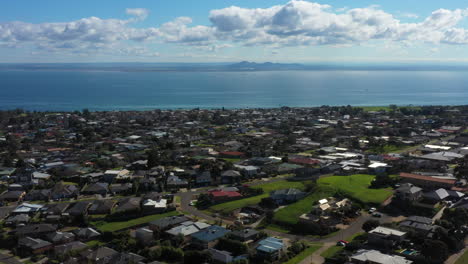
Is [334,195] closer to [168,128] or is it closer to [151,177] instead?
[151,177]

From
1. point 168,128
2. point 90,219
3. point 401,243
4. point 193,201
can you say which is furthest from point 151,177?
point 168,128

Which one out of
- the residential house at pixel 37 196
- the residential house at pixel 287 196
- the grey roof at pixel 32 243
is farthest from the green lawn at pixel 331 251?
the residential house at pixel 37 196

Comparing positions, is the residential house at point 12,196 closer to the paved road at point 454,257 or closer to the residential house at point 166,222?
the residential house at point 166,222

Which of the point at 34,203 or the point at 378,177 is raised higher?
the point at 378,177

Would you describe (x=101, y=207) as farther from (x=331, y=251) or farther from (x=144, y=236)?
(x=331, y=251)

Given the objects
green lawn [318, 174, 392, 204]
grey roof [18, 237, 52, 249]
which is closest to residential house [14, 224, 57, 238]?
grey roof [18, 237, 52, 249]
